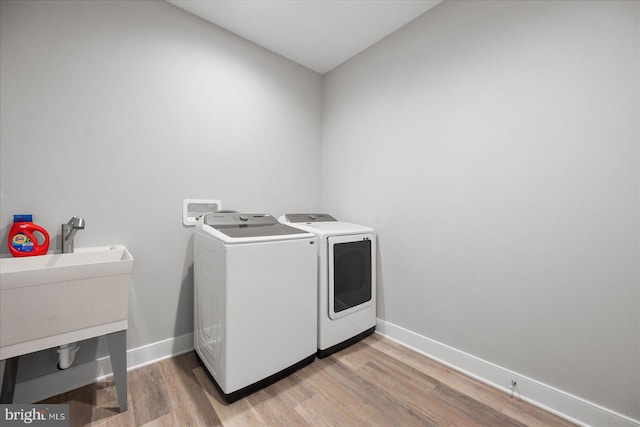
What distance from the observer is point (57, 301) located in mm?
1121

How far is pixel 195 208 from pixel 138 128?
0.63 m

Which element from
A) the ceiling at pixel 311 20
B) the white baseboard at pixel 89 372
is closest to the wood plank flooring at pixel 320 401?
the white baseboard at pixel 89 372

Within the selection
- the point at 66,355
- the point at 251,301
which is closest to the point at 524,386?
the point at 251,301

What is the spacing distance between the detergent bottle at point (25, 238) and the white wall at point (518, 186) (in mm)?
2140

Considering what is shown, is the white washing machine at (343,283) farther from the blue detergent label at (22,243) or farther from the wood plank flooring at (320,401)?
the blue detergent label at (22,243)

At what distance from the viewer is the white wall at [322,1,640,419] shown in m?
1.19

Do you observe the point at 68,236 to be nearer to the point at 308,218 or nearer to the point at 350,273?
the point at 308,218

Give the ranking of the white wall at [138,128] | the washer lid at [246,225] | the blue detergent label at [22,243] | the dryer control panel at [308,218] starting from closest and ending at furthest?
1. the blue detergent label at [22,243]
2. the white wall at [138,128]
3. the washer lid at [246,225]
4. the dryer control panel at [308,218]

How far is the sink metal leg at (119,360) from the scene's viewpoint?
4.26 ft

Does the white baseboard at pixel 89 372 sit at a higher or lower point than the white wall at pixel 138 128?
lower

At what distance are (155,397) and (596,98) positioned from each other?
2746 millimetres

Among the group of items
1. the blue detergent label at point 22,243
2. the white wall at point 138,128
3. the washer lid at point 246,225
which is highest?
the white wall at point 138,128

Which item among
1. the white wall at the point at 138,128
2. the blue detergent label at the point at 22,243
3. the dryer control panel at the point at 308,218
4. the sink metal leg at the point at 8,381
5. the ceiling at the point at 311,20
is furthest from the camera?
the dryer control panel at the point at 308,218

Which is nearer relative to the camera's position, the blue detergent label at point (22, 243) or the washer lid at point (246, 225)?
the blue detergent label at point (22, 243)
